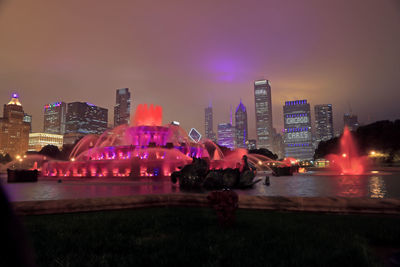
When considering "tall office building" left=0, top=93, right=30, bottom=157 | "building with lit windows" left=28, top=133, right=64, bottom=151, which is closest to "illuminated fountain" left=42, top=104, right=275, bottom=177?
"tall office building" left=0, top=93, right=30, bottom=157

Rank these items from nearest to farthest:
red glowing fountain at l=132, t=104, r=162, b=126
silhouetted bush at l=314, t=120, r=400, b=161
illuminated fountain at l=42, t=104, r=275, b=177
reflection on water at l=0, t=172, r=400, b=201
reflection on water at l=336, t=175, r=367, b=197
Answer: reflection on water at l=336, t=175, r=367, b=197 → reflection on water at l=0, t=172, r=400, b=201 → illuminated fountain at l=42, t=104, r=275, b=177 → red glowing fountain at l=132, t=104, r=162, b=126 → silhouetted bush at l=314, t=120, r=400, b=161

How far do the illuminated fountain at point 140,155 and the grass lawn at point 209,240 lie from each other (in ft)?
60.1

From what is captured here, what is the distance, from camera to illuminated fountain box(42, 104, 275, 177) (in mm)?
28703

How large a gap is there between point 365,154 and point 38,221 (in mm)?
83587

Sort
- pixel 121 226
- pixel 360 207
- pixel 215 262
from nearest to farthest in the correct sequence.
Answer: pixel 215 262, pixel 121 226, pixel 360 207

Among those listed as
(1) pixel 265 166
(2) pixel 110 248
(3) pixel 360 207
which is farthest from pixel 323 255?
(1) pixel 265 166

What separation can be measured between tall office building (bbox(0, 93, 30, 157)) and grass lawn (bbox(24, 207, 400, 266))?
180 meters

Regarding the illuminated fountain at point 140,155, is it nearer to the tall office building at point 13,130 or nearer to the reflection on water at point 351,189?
the reflection on water at point 351,189

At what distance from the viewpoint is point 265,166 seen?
274ft

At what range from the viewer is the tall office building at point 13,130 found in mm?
156125

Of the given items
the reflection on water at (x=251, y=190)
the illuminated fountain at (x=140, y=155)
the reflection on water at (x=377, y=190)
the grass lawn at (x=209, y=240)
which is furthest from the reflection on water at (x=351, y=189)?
the illuminated fountain at (x=140, y=155)

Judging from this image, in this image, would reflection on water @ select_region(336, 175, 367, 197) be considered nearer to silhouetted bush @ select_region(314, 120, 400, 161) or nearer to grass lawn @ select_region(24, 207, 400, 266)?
grass lawn @ select_region(24, 207, 400, 266)

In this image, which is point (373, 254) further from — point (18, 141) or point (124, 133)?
point (18, 141)

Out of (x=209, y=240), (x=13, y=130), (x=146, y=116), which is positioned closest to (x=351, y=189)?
(x=209, y=240)
